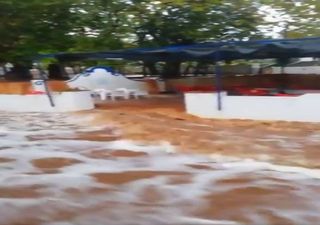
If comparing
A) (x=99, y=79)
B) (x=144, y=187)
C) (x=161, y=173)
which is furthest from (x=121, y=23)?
(x=144, y=187)

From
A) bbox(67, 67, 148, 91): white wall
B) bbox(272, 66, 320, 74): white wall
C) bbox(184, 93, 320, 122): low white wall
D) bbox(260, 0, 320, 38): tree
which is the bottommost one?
bbox(272, 66, 320, 74): white wall

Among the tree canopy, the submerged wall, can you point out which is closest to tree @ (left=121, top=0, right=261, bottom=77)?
the tree canopy

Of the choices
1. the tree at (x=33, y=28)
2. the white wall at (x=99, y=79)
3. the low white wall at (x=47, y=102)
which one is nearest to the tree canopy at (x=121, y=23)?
the tree at (x=33, y=28)

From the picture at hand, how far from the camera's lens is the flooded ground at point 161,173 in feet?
19.1

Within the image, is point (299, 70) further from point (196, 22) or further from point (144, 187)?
point (144, 187)

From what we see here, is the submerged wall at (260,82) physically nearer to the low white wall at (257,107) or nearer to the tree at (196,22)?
the tree at (196,22)

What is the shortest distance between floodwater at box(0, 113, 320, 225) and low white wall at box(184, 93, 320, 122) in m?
3.53

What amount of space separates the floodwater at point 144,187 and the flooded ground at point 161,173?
0.01 metres

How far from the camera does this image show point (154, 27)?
67.6 ft

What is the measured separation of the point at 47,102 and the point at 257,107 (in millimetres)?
6904

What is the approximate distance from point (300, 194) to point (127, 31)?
46.6 ft

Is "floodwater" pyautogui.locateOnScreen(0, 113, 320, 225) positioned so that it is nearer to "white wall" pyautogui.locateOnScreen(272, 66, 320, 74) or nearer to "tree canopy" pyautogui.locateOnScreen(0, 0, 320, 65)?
"tree canopy" pyautogui.locateOnScreen(0, 0, 320, 65)

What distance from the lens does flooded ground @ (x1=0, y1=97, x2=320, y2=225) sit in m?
5.82

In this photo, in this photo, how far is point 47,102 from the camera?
1587cm
